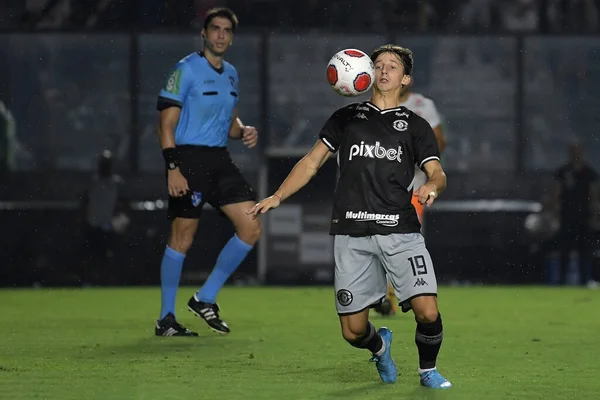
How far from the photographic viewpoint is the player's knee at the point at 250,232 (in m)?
10.3

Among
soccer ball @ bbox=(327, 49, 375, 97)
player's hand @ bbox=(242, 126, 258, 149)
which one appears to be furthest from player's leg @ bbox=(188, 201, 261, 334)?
soccer ball @ bbox=(327, 49, 375, 97)

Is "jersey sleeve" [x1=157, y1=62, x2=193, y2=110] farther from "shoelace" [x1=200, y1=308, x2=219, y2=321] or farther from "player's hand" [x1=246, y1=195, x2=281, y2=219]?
"player's hand" [x1=246, y1=195, x2=281, y2=219]

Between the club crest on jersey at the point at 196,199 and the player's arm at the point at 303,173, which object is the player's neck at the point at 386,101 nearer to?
the player's arm at the point at 303,173

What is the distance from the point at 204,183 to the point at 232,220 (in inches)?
13.3

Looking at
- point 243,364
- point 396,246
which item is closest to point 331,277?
point 243,364

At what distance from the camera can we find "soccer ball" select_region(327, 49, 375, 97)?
25.4 feet

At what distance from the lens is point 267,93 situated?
17.5 metres

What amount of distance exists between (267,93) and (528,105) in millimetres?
3249

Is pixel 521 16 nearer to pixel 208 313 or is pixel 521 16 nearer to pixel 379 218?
pixel 208 313

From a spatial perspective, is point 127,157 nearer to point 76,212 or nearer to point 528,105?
point 76,212

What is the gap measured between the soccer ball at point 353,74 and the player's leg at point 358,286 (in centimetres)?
86

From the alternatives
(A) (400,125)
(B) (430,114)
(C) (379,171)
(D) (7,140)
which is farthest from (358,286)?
(D) (7,140)

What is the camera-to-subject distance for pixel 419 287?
7191 millimetres

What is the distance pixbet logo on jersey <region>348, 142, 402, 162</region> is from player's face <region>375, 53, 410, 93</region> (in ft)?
1.09
